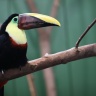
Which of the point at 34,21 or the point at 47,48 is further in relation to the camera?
the point at 47,48

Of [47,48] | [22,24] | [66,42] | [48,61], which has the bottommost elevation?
[66,42]

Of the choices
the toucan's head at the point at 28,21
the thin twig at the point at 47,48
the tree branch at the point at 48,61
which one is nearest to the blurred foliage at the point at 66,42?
the thin twig at the point at 47,48

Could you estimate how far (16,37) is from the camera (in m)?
1.21

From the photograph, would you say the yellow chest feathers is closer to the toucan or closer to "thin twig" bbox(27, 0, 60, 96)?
the toucan

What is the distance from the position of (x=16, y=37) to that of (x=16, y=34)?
0.02 meters

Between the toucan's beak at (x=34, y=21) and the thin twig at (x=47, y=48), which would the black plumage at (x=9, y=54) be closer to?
the toucan's beak at (x=34, y=21)

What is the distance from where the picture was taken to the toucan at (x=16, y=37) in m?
1.20

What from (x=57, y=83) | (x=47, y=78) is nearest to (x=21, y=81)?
(x=57, y=83)

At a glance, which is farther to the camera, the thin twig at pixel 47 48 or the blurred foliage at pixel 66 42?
the blurred foliage at pixel 66 42

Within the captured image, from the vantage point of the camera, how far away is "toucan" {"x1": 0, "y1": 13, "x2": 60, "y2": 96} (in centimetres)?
120

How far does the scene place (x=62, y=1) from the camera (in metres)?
2.36

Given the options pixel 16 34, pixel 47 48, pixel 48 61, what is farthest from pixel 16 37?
pixel 47 48

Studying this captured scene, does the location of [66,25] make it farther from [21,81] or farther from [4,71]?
[4,71]

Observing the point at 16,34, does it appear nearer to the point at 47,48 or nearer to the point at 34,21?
the point at 34,21
